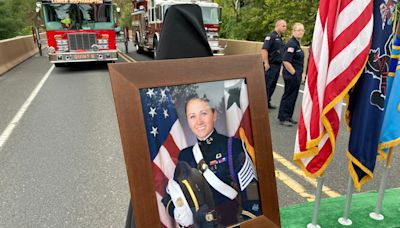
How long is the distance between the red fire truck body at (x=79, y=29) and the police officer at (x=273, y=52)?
24.7 ft

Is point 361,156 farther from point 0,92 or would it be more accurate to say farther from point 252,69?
point 0,92

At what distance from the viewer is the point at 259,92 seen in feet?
4.99

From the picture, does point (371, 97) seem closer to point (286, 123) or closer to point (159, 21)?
point (286, 123)

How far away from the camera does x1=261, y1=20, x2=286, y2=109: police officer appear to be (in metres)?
6.21

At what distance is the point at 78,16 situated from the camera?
12.2 meters

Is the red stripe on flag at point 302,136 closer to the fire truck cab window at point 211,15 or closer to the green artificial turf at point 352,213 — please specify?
the green artificial turf at point 352,213

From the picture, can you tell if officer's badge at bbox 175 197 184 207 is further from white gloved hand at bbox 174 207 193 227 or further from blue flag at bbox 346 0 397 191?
blue flag at bbox 346 0 397 191

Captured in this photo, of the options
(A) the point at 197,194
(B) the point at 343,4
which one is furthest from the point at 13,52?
(A) the point at 197,194

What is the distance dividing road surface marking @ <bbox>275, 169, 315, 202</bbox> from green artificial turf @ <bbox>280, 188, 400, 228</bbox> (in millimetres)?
473

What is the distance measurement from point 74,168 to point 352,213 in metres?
3.00

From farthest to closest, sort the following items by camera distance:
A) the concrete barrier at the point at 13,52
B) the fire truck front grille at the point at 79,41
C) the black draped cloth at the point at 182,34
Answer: the concrete barrier at the point at 13,52 → the fire truck front grille at the point at 79,41 → the black draped cloth at the point at 182,34

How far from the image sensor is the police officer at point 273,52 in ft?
20.4

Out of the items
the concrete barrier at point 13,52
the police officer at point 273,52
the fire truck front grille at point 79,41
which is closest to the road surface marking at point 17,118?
the fire truck front grille at point 79,41

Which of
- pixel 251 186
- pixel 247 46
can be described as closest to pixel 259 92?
pixel 251 186
